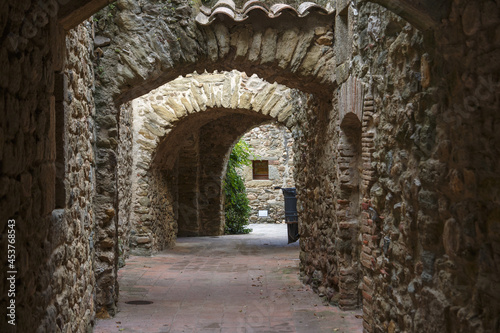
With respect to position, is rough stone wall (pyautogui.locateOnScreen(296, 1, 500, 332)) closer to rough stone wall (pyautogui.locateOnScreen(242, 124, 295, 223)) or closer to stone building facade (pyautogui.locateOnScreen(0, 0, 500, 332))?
stone building facade (pyautogui.locateOnScreen(0, 0, 500, 332))

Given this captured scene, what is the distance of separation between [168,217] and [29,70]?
8816 millimetres

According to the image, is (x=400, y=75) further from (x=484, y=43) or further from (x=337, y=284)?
(x=337, y=284)

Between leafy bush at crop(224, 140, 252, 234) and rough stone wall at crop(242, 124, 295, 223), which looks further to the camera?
rough stone wall at crop(242, 124, 295, 223)

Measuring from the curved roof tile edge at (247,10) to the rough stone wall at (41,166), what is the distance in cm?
134

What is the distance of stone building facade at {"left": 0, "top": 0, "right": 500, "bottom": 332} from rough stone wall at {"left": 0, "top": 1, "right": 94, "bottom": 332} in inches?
0.5

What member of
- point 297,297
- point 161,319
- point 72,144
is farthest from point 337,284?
point 72,144

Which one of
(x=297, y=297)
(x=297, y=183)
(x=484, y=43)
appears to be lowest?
(x=297, y=297)

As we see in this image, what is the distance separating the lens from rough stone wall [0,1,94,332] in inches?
73.8

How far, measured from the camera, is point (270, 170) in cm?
1816

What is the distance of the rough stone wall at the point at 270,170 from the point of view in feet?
59.1

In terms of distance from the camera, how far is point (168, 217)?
10797 millimetres

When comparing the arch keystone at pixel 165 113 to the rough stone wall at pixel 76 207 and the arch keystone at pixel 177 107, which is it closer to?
the arch keystone at pixel 177 107

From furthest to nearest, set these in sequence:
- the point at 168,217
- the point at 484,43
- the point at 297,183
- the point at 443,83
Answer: the point at 168,217 → the point at 297,183 → the point at 443,83 → the point at 484,43

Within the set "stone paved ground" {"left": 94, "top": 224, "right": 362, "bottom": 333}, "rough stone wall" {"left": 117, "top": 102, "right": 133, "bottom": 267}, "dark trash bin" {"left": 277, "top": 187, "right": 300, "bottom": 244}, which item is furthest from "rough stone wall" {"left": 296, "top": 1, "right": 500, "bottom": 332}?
"dark trash bin" {"left": 277, "top": 187, "right": 300, "bottom": 244}
